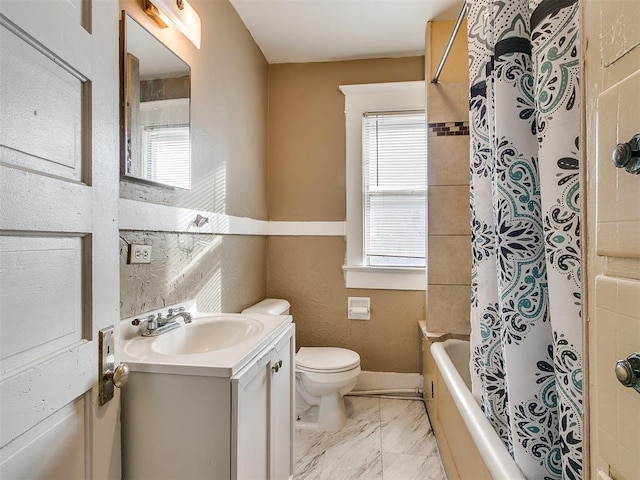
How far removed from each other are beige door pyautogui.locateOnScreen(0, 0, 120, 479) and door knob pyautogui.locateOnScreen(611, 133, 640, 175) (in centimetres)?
88

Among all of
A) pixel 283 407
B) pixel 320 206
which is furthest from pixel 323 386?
pixel 320 206

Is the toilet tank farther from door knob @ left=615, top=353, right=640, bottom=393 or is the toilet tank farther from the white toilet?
door knob @ left=615, top=353, right=640, bottom=393

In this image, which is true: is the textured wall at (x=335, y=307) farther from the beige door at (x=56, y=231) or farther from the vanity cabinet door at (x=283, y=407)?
the beige door at (x=56, y=231)

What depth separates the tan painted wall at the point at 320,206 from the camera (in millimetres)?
2713

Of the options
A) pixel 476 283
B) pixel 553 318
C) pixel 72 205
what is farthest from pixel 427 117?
pixel 72 205

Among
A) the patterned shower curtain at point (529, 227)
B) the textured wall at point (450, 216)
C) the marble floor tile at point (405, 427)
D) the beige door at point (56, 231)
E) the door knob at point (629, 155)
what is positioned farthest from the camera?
the textured wall at point (450, 216)

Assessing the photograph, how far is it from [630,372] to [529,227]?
0.56 metres

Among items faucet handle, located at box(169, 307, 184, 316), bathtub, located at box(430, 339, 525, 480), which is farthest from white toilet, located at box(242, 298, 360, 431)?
faucet handle, located at box(169, 307, 184, 316)

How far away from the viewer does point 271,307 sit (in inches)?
94.9

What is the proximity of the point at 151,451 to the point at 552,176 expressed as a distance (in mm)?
1297

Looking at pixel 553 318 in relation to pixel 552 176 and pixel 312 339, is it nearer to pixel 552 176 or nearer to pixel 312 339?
pixel 552 176

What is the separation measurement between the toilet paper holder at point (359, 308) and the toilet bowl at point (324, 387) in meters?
0.45

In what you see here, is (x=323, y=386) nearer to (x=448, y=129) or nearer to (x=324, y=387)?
(x=324, y=387)

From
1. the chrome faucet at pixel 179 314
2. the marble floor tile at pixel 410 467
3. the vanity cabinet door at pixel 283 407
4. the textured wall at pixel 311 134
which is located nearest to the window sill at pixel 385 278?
the textured wall at pixel 311 134
